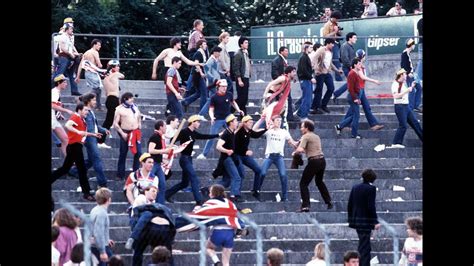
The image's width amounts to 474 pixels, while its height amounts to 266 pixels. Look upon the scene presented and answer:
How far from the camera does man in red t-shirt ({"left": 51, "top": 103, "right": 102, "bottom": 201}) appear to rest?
22594 millimetres

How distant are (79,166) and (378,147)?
6.48m

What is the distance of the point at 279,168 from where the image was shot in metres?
23.9

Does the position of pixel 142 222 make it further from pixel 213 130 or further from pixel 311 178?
pixel 213 130

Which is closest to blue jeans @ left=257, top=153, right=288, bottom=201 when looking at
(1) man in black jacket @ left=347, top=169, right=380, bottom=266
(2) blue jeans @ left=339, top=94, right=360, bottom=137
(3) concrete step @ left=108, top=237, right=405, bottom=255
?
(3) concrete step @ left=108, top=237, right=405, bottom=255

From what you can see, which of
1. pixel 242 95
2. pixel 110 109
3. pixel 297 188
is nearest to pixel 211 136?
pixel 297 188

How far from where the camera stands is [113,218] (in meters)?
21.9

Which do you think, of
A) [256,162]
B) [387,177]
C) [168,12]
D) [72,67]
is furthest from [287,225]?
[168,12]

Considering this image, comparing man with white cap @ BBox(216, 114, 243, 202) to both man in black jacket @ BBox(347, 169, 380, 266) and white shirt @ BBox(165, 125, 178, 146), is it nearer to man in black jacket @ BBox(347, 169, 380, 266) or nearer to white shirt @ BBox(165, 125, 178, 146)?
white shirt @ BBox(165, 125, 178, 146)

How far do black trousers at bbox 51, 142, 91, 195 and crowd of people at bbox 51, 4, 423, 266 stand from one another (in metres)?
0.01

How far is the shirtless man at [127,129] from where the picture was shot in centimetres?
2388

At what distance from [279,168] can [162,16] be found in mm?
17309
